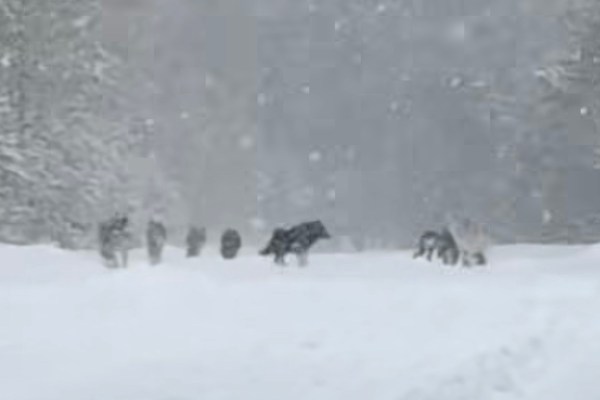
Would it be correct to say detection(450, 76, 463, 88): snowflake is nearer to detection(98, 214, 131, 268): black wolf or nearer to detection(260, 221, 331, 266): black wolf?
detection(98, 214, 131, 268): black wolf

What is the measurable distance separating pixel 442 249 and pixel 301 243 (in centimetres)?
262

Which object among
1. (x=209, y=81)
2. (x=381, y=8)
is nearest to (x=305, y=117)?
(x=381, y=8)

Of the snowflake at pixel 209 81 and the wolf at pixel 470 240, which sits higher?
the snowflake at pixel 209 81

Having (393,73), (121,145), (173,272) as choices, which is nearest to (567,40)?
(121,145)

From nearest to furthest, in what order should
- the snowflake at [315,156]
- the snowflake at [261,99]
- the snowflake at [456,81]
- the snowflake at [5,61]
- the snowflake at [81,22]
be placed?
the snowflake at [5,61]
the snowflake at [81,22]
the snowflake at [456,81]
the snowflake at [315,156]
the snowflake at [261,99]

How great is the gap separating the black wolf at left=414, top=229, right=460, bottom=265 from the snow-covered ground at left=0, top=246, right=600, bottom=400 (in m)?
9.44

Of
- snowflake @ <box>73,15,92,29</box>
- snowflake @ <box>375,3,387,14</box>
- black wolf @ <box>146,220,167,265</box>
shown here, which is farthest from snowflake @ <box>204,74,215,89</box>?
black wolf @ <box>146,220,167,265</box>

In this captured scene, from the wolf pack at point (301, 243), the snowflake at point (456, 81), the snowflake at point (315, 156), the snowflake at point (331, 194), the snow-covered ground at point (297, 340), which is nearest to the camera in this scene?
the snow-covered ground at point (297, 340)

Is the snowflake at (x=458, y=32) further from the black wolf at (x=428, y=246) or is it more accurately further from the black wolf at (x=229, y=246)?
the black wolf at (x=428, y=246)

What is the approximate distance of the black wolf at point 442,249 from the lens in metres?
26.9

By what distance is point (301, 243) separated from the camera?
2619cm

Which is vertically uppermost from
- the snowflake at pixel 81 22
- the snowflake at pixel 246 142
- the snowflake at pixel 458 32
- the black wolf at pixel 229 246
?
the snowflake at pixel 458 32

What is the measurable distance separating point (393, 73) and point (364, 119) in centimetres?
304

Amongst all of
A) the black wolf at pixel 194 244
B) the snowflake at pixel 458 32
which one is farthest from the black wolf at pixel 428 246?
the snowflake at pixel 458 32
